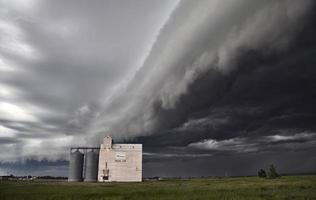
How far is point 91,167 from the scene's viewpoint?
163375 mm

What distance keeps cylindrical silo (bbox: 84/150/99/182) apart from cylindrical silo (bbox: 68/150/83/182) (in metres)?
5.53

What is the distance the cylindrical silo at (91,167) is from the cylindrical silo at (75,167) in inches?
218

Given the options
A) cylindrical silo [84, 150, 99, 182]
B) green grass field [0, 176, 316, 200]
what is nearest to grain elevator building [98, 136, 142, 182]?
cylindrical silo [84, 150, 99, 182]

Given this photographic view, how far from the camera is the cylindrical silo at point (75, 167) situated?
16662 centimetres

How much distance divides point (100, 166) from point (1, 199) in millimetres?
107136

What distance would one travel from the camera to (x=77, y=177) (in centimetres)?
16675

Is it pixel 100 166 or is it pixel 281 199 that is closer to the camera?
pixel 281 199

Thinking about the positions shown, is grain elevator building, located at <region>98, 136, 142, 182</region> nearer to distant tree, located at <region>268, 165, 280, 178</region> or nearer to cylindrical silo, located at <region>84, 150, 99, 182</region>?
Answer: cylindrical silo, located at <region>84, 150, 99, 182</region>

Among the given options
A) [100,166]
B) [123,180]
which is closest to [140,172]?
[123,180]

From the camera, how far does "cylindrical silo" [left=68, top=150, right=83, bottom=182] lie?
167 m

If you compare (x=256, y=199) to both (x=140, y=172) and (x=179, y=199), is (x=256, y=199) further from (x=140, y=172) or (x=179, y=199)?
(x=140, y=172)

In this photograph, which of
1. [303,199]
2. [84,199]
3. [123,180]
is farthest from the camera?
[123,180]

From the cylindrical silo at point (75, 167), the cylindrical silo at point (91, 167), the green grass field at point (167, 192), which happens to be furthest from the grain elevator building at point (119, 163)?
the green grass field at point (167, 192)

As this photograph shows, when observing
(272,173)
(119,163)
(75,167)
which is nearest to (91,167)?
(75,167)
